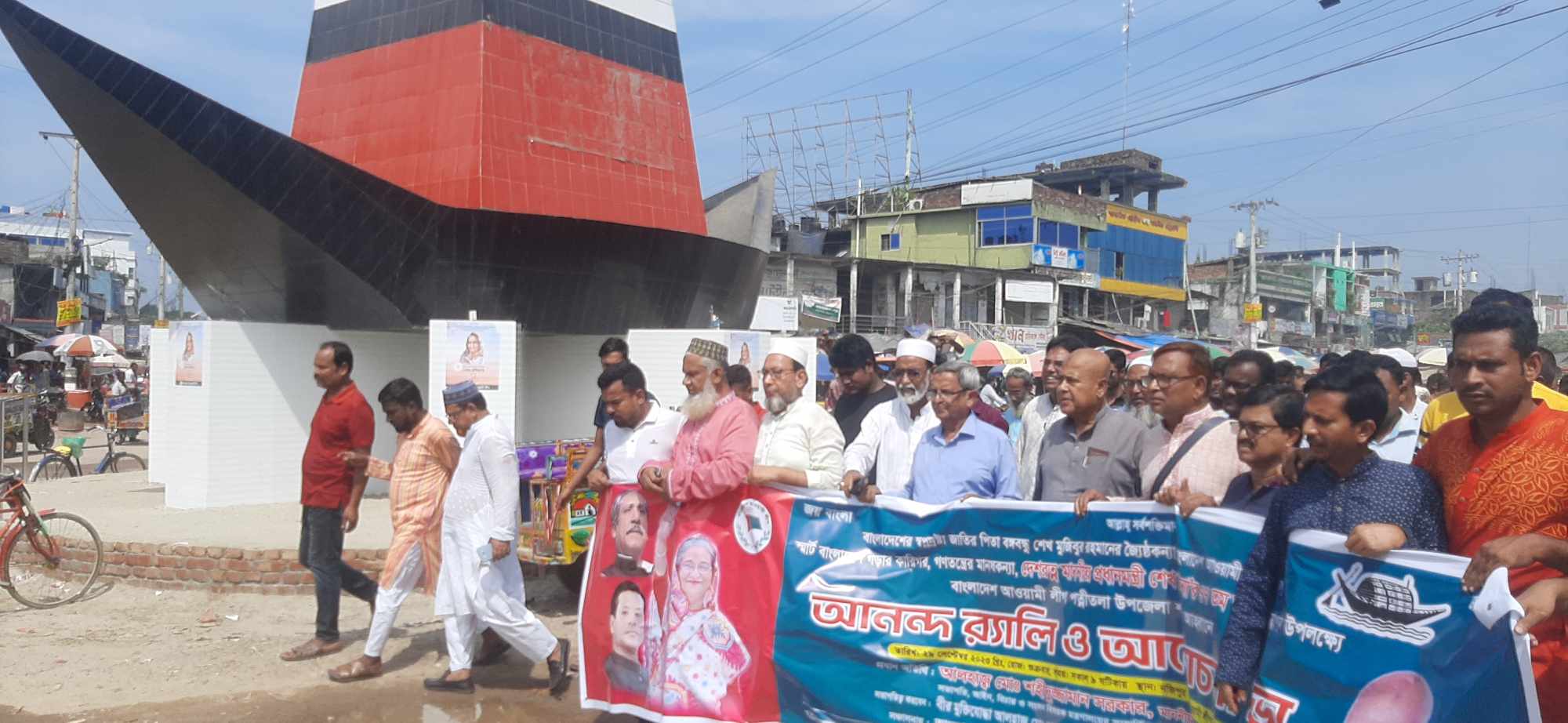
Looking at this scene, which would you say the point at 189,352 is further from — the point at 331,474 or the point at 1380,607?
the point at 1380,607

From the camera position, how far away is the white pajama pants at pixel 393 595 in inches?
227

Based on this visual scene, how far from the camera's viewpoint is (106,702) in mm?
5621

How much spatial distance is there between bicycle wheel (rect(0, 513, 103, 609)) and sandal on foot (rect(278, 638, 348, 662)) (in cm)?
259

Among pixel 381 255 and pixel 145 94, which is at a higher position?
pixel 145 94

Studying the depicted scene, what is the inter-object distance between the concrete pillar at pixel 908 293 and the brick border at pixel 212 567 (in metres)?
26.4

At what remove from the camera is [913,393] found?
555 centimetres

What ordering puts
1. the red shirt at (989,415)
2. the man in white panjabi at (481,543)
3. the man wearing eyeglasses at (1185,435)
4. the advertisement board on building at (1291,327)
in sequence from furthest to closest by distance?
the advertisement board on building at (1291,327)
the man in white panjabi at (481,543)
the red shirt at (989,415)
the man wearing eyeglasses at (1185,435)

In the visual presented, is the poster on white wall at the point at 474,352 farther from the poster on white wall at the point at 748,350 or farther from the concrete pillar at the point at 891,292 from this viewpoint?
the concrete pillar at the point at 891,292

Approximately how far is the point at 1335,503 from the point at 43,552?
8766 millimetres

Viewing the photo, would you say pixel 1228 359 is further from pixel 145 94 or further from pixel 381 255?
pixel 145 94

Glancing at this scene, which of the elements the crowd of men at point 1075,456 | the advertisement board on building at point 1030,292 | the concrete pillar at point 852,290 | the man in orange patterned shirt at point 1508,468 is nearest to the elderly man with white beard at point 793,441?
the crowd of men at point 1075,456

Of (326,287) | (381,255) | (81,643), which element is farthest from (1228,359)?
(326,287)

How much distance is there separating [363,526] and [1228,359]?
24.5 feet

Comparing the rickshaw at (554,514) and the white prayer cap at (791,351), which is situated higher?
the white prayer cap at (791,351)
